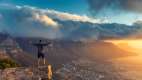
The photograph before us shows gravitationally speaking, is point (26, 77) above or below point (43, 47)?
below

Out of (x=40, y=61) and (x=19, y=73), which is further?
(x=40, y=61)

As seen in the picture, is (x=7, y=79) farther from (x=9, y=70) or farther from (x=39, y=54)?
(x=39, y=54)

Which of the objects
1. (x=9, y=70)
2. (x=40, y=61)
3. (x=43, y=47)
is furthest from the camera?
(x=40, y=61)

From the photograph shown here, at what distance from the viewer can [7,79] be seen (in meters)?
46.9

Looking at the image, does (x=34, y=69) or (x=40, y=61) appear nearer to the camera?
(x=34, y=69)

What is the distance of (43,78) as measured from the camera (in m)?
44.6

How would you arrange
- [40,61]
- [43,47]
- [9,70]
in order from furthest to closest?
1. [40,61]
2. [9,70]
3. [43,47]

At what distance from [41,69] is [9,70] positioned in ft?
14.6

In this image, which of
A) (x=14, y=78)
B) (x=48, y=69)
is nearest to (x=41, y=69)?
(x=48, y=69)

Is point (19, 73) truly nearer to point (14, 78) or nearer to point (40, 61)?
point (14, 78)

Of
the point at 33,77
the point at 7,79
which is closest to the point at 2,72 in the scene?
the point at 7,79

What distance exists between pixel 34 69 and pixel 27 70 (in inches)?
43.4

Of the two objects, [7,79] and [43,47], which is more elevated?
[43,47]

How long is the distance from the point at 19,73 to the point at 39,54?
382 cm
